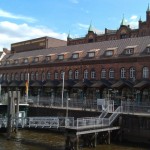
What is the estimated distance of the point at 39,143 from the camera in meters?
35.0

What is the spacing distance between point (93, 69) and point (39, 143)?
25.2 meters

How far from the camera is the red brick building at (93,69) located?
51031mm

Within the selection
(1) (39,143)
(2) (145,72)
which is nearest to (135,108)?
(2) (145,72)

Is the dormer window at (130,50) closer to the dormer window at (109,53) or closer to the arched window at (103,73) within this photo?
the dormer window at (109,53)

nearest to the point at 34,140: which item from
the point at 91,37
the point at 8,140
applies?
the point at 8,140

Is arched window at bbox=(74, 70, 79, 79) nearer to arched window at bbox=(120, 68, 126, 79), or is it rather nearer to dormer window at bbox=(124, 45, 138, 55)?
arched window at bbox=(120, 68, 126, 79)

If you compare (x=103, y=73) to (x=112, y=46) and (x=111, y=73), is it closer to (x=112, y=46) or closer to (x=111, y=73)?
(x=111, y=73)

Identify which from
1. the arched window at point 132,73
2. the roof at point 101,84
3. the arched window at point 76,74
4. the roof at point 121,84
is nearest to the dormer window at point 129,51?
the arched window at point 132,73

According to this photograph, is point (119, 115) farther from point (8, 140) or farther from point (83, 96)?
point (83, 96)

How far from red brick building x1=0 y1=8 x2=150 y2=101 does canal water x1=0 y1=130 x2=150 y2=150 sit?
14488 mm

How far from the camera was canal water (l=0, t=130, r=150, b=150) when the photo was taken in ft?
108

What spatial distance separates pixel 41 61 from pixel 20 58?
1033 cm

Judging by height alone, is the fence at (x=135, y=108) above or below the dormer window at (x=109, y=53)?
below

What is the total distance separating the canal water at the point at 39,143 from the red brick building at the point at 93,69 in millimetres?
14488
